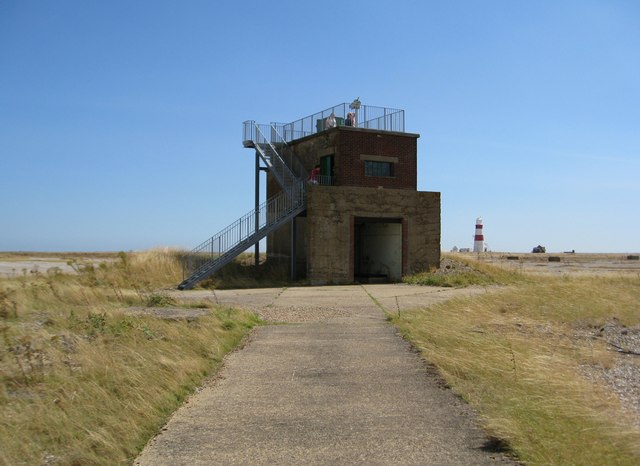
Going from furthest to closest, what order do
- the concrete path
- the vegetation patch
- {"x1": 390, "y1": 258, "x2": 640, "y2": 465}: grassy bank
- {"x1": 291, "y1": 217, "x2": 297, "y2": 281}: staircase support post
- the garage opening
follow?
the garage opening, {"x1": 291, "y1": 217, "x2": 297, "y2": 281}: staircase support post, the vegetation patch, {"x1": 390, "y1": 258, "x2": 640, "y2": 465}: grassy bank, the concrete path

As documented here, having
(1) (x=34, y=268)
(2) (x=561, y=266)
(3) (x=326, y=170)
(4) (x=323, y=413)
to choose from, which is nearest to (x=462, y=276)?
(3) (x=326, y=170)

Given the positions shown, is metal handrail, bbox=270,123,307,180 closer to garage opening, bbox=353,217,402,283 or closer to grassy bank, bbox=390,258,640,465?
garage opening, bbox=353,217,402,283

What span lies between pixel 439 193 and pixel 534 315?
13.0 meters

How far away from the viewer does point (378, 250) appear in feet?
99.5

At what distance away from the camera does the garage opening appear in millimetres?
28016

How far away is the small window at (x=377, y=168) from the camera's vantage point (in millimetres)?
27328

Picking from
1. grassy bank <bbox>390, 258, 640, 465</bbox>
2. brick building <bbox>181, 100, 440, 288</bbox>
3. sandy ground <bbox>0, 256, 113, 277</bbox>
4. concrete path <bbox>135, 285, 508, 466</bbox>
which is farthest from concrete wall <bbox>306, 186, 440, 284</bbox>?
concrete path <bbox>135, 285, 508, 466</bbox>

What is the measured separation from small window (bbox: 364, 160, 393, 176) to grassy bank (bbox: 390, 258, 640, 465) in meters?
10.4

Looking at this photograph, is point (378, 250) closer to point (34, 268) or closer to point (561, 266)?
point (34, 268)

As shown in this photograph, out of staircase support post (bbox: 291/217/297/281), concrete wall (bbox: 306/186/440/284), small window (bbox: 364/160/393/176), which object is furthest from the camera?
small window (bbox: 364/160/393/176)

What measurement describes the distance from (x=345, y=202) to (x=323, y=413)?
20336 mm

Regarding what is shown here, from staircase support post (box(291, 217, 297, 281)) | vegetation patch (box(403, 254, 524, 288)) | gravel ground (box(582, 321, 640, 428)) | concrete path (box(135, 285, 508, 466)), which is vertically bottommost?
gravel ground (box(582, 321, 640, 428))

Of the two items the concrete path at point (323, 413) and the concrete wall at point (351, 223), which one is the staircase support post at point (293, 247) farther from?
the concrete path at point (323, 413)

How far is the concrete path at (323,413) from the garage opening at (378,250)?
714 inches
